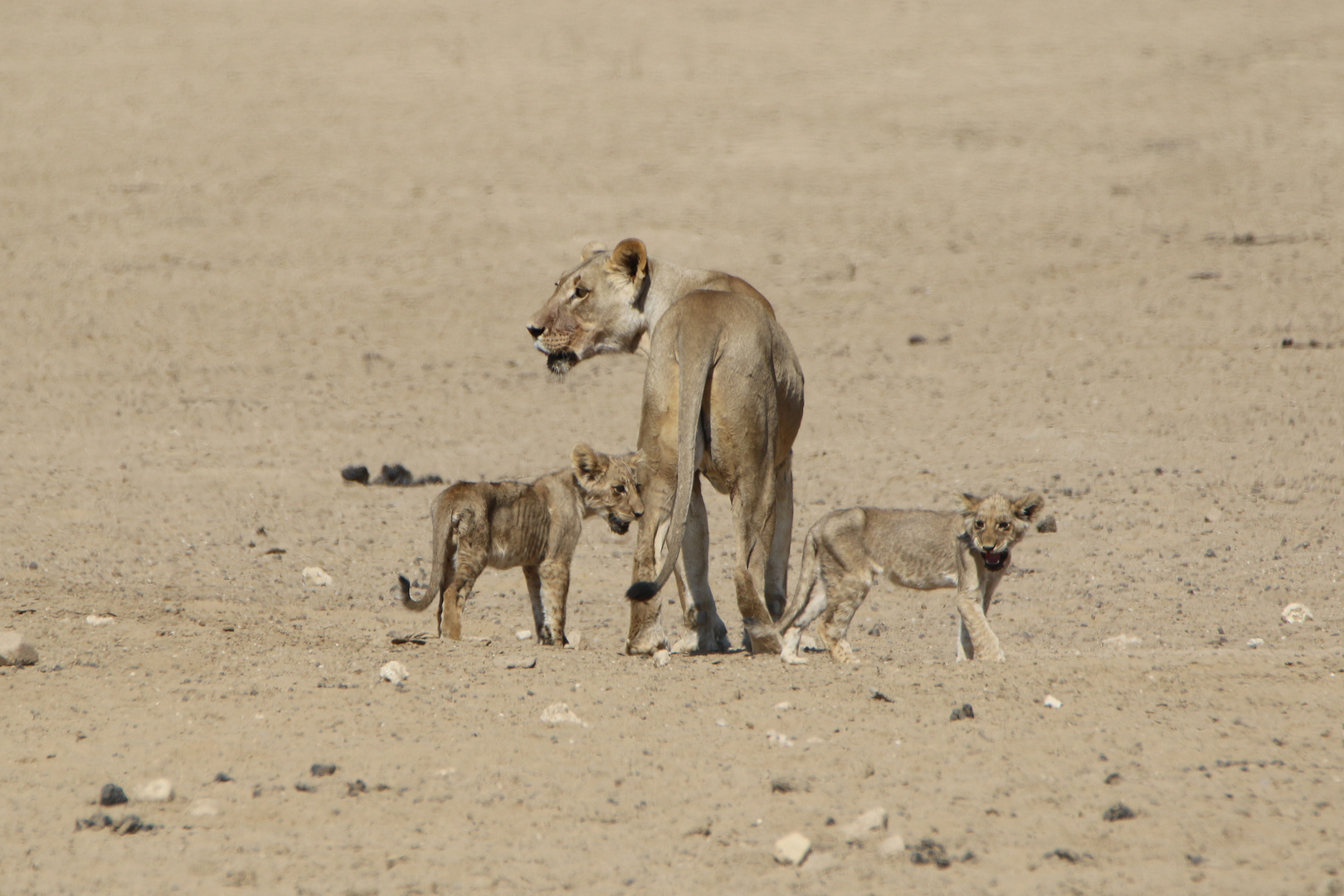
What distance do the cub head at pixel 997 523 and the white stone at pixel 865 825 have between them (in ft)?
10.1

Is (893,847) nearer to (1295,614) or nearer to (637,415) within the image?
(1295,614)

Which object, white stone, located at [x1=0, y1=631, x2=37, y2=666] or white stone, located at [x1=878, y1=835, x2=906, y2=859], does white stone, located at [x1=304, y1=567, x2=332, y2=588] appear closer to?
white stone, located at [x1=0, y1=631, x2=37, y2=666]

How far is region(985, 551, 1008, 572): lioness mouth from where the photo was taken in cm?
807

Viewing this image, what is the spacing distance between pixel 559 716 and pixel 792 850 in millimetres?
1529

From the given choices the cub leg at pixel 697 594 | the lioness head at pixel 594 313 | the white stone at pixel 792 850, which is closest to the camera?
the white stone at pixel 792 850

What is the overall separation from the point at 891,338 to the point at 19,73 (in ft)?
53.7

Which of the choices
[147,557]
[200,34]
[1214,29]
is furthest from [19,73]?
[1214,29]

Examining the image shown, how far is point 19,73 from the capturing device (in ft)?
85.0

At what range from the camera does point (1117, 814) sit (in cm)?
524

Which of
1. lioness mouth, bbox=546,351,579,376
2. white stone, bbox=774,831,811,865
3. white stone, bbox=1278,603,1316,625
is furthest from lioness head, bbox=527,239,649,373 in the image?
white stone, bbox=1278,603,1316,625

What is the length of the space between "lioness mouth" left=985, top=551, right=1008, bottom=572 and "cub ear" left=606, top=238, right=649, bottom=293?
2.31 meters

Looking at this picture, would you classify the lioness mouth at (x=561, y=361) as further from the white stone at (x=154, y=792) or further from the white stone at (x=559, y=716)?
the white stone at (x=154, y=792)

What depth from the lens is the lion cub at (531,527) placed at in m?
8.55

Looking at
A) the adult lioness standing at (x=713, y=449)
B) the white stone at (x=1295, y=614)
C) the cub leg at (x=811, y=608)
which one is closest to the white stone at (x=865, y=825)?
the adult lioness standing at (x=713, y=449)
